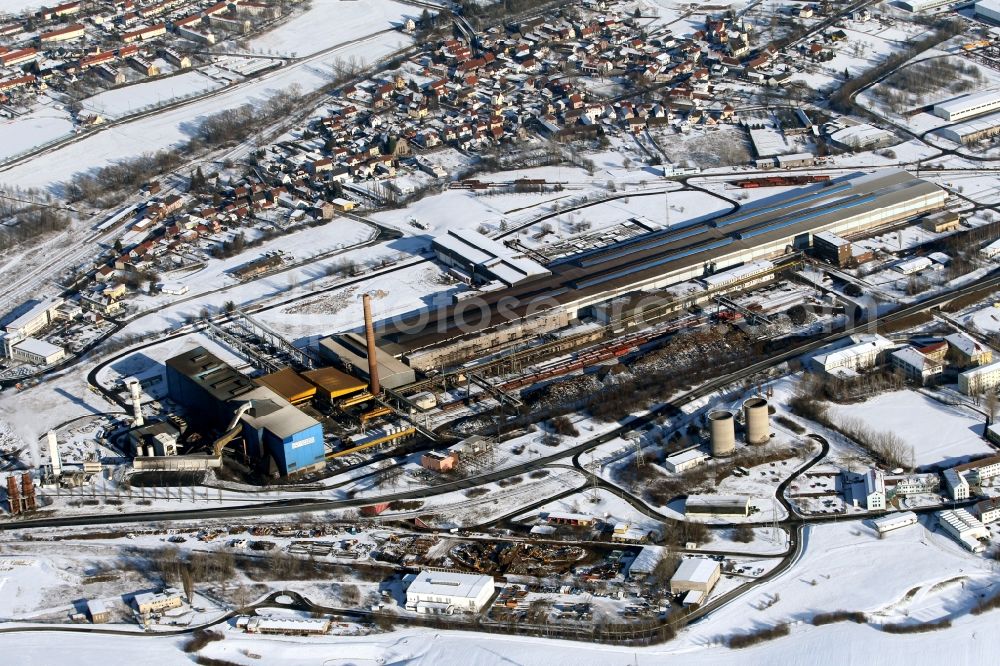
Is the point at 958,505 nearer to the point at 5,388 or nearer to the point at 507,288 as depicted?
the point at 507,288

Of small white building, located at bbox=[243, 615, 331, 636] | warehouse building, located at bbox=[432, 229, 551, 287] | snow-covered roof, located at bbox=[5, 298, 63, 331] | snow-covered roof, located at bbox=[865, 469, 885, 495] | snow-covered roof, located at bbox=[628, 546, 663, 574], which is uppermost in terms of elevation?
warehouse building, located at bbox=[432, 229, 551, 287]

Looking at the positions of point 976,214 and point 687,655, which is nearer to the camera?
point 687,655

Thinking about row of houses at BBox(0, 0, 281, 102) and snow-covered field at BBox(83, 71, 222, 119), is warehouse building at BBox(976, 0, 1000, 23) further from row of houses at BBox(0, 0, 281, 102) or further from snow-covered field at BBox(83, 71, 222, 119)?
snow-covered field at BBox(83, 71, 222, 119)

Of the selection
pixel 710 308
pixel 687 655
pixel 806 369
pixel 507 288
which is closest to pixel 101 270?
pixel 507 288

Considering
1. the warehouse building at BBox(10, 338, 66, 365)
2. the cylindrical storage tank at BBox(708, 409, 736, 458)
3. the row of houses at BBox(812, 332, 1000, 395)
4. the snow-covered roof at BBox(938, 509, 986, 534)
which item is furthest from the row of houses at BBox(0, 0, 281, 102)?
the snow-covered roof at BBox(938, 509, 986, 534)

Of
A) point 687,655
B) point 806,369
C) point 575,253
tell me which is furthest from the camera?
point 575,253

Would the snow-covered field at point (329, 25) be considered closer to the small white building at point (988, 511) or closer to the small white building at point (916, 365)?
the small white building at point (916, 365)

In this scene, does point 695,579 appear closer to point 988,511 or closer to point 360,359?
point 988,511
